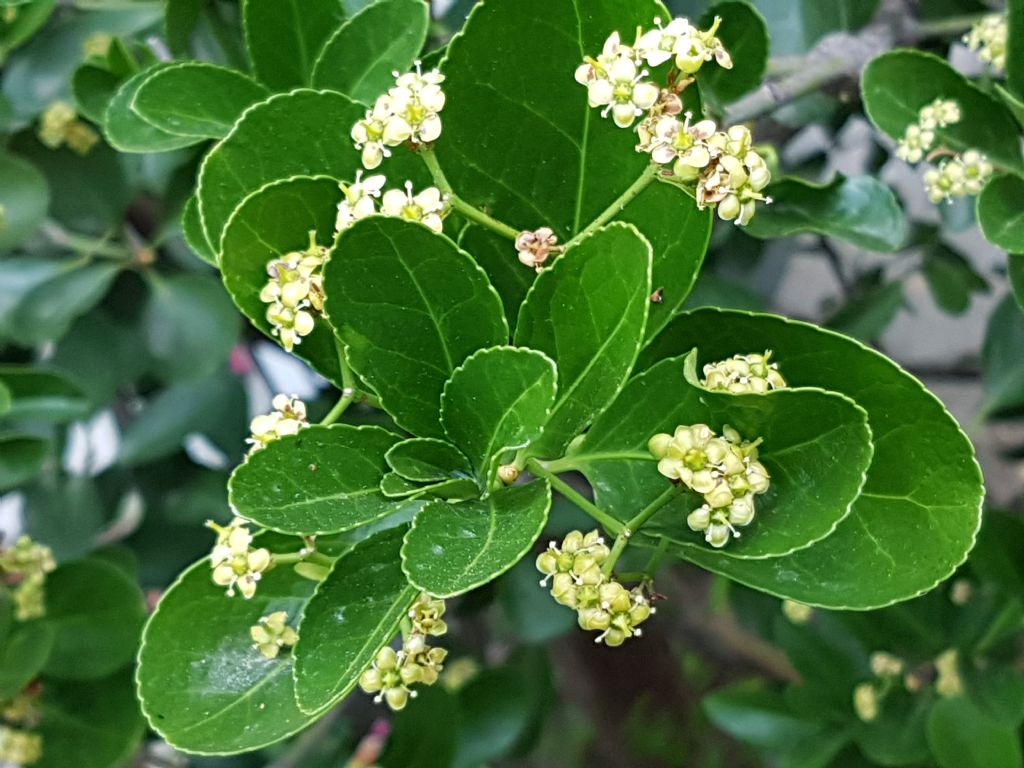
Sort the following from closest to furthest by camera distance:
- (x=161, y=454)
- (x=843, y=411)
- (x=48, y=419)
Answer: (x=843, y=411) < (x=48, y=419) < (x=161, y=454)

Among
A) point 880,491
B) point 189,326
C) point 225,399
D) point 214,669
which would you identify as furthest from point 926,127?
point 225,399

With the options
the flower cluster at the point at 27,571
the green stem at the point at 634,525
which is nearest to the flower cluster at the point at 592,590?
the green stem at the point at 634,525

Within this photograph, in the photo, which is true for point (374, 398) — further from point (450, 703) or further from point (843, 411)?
point (450, 703)

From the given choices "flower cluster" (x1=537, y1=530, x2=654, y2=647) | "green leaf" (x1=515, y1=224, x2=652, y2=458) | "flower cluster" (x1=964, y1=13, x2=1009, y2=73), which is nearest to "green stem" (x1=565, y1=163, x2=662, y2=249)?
"green leaf" (x1=515, y1=224, x2=652, y2=458)

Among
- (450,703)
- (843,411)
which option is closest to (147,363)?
(450,703)

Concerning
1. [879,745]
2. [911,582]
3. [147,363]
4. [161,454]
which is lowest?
[879,745]
